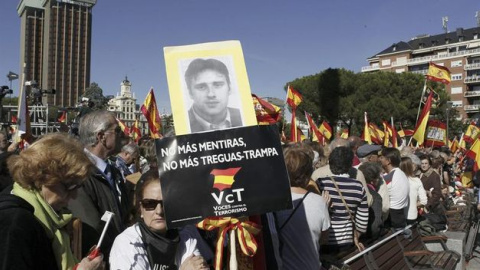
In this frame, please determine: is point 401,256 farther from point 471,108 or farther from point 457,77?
point 457,77

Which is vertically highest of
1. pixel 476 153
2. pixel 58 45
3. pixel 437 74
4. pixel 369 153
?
pixel 58 45

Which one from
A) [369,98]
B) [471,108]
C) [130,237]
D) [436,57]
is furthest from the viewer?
[436,57]

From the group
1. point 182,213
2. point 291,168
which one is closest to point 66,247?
point 182,213

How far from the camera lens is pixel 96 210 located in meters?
2.87

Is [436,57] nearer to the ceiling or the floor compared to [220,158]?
nearer to the ceiling

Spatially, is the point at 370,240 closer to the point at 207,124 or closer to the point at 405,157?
the point at 405,157

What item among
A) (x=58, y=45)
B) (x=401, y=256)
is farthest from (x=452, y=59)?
(x=58, y=45)

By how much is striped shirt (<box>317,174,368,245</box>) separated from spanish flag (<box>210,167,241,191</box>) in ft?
6.66

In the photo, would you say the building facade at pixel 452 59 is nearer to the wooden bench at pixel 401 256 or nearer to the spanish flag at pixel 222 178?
the wooden bench at pixel 401 256

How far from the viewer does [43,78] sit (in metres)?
104

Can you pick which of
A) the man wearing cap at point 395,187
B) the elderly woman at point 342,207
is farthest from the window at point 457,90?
the elderly woman at point 342,207

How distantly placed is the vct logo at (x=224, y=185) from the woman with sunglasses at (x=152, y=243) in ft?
0.93

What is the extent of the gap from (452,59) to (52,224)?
3242 inches

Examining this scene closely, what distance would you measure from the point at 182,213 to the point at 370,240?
10.9 feet
